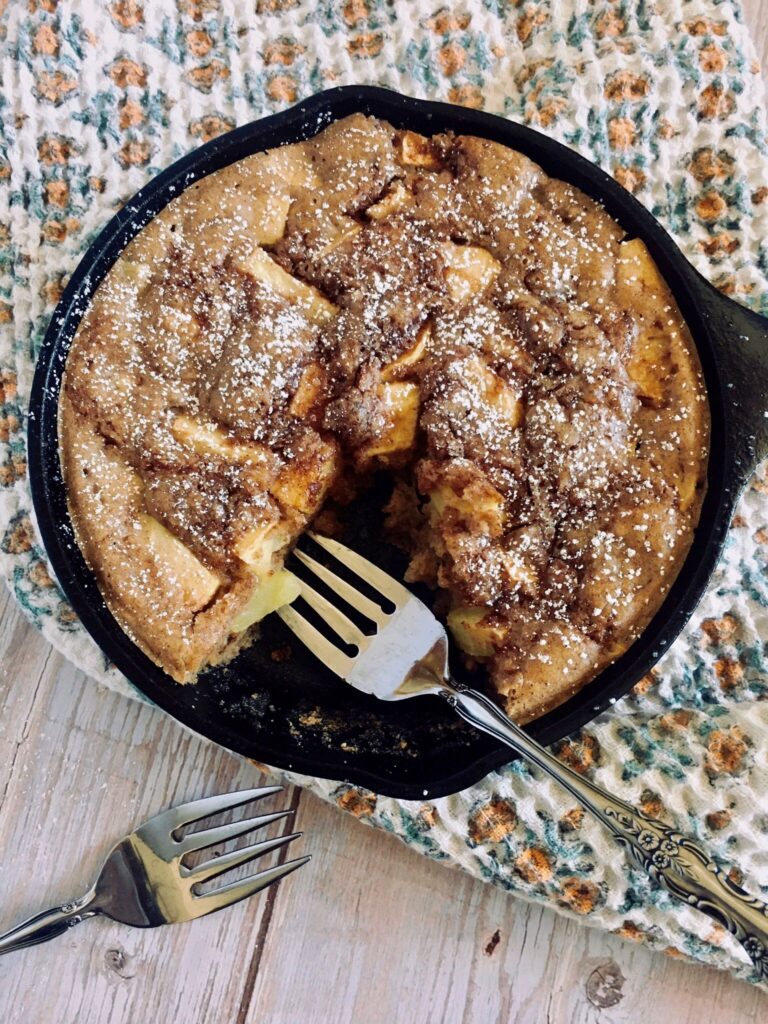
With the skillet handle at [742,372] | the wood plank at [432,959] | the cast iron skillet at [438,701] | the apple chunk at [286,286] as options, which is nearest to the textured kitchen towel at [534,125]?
the wood plank at [432,959]

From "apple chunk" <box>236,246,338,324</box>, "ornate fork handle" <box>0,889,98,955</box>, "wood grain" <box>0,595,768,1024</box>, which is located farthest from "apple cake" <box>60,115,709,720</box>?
"ornate fork handle" <box>0,889,98,955</box>

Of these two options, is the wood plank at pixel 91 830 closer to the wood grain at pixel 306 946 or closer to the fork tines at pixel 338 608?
the wood grain at pixel 306 946

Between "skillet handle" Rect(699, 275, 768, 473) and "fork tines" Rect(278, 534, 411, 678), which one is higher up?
"skillet handle" Rect(699, 275, 768, 473)

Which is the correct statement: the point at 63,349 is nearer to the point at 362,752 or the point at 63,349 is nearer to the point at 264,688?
the point at 264,688

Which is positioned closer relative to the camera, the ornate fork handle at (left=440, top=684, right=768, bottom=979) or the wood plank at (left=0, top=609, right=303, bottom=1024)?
the ornate fork handle at (left=440, top=684, right=768, bottom=979)

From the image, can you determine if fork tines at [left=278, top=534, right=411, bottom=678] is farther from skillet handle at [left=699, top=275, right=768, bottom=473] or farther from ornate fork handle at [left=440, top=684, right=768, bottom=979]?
skillet handle at [left=699, top=275, right=768, bottom=473]

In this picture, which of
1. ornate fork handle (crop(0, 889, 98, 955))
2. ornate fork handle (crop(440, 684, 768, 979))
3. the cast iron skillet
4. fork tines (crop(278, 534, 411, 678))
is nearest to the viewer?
ornate fork handle (crop(440, 684, 768, 979))

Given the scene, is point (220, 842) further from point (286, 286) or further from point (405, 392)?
point (286, 286)

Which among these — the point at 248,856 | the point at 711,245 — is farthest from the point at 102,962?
the point at 711,245
